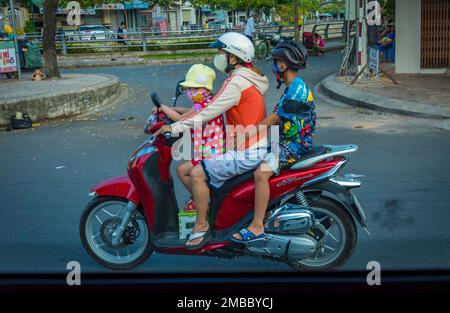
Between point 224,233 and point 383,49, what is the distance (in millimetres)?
17535

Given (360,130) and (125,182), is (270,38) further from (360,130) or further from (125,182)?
(125,182)

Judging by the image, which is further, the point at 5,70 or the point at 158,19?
the point at 158,19

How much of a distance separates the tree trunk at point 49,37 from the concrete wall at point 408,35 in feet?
29.9

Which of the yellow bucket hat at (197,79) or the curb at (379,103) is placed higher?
the yellow bucket hat at (197,79)

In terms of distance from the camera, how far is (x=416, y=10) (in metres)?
17.5

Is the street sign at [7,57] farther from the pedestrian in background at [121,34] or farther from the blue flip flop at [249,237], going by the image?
the blue flip flop at [249,237]

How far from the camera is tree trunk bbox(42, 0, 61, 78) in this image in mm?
17625

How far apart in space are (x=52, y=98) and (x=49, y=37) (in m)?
5.40

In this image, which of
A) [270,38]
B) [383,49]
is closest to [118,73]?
[270,38]

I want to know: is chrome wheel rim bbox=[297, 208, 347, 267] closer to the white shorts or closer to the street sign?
the white shorts

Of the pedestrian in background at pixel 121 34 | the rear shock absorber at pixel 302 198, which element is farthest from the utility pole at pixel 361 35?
the pedestrian in background at pixel 121 34

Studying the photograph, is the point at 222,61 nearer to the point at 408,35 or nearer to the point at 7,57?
the point at 408,35

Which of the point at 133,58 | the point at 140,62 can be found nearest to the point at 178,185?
the point at 140,62

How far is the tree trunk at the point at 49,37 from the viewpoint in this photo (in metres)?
17.6
